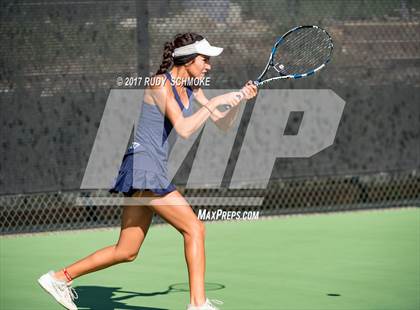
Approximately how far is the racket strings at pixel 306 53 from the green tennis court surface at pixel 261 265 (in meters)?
1.50

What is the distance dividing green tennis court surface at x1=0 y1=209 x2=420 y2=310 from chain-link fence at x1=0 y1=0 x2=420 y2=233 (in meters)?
0.37

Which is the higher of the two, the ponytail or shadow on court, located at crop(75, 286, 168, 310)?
the ponytail

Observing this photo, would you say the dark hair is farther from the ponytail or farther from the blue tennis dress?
the blue tennis dress

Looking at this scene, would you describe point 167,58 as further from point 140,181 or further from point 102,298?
point 102,298

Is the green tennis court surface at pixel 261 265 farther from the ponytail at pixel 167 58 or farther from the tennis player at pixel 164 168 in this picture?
the ponytail at pixel 167 58

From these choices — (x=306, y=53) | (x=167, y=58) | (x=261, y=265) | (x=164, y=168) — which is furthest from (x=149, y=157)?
(x=306, y=53)

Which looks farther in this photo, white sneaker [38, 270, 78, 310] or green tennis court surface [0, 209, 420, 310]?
green tennis court surface [0, 209, 420, 310]

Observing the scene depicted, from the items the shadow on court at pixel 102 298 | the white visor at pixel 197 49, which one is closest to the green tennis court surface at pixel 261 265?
the shadow on court at pixel 102 298

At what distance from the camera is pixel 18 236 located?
9.25 m

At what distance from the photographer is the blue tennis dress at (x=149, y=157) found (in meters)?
5.64

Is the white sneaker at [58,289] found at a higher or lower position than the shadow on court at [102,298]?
lower

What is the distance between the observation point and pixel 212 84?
9.58 metres

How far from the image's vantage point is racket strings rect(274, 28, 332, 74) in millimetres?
7816

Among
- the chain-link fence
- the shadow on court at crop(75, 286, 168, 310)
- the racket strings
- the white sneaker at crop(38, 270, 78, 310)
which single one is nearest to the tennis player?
the white sneaker at crop(38, 270, 78, 310)
